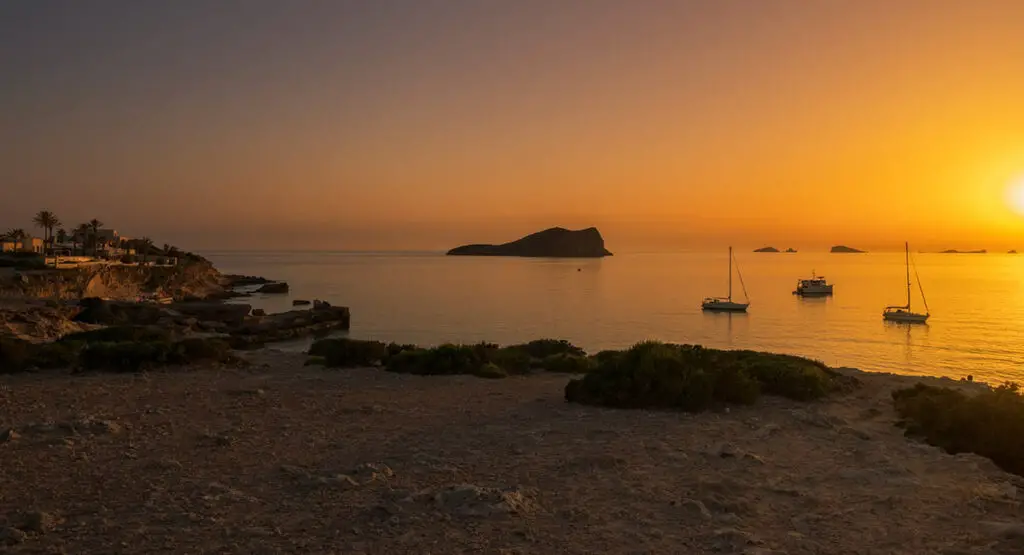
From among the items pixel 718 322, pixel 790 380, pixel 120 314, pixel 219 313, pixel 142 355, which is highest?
pixel 142 355

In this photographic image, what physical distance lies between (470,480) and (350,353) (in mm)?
11025

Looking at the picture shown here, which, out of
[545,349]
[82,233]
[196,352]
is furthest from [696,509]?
[82,233]

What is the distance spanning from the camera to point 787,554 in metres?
6.27

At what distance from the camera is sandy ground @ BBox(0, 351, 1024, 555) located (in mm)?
6520

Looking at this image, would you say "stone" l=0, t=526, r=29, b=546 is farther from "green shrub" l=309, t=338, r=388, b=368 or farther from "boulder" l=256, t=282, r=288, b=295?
"boulder" l=256, t=282, r=288, b=295

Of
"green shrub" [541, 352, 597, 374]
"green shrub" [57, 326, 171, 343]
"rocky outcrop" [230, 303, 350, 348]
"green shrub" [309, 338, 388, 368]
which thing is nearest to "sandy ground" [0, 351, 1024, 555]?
"green shrub" [309, 338, 388, 368]

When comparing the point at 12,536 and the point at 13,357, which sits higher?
the point at 13,357

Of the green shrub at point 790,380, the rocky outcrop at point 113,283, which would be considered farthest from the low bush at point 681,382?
the rocky outcrop at point 113,283

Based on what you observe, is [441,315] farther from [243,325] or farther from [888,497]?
[888,497]

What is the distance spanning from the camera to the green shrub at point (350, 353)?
722 inches

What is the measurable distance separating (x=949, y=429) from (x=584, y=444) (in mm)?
5892

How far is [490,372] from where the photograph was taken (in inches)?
674

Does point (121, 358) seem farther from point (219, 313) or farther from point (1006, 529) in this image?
point (219, 313)

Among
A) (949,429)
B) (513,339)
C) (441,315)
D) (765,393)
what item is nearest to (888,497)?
(949,429)
